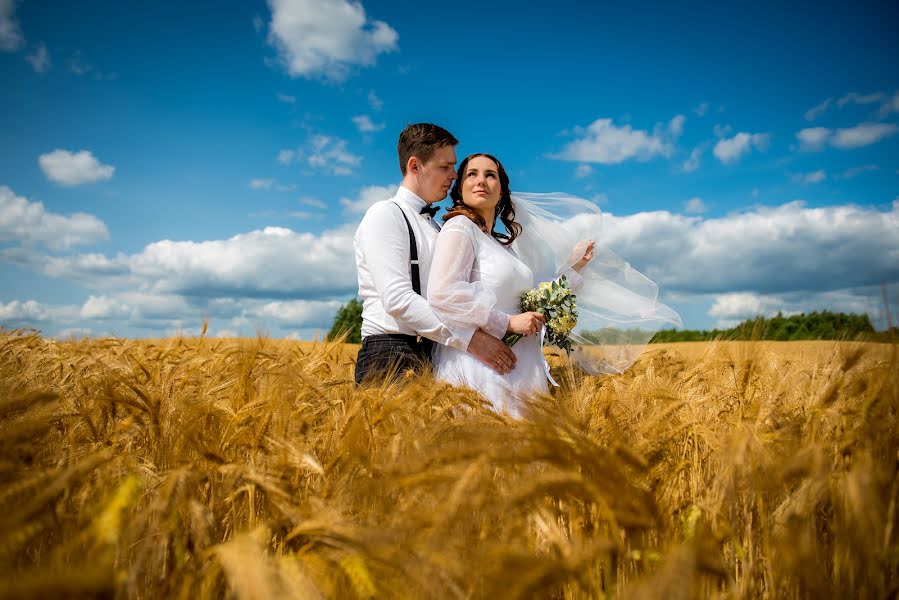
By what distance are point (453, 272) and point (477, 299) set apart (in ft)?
0.67

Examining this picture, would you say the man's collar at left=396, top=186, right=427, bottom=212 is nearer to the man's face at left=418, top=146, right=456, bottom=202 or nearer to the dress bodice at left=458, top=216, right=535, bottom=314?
the man's face at left=418, top=146, right=456, bottom=202

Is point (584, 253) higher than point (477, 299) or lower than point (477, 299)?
higher

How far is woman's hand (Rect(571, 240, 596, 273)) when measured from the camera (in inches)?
155

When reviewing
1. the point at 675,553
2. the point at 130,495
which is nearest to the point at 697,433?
the point at 675,553

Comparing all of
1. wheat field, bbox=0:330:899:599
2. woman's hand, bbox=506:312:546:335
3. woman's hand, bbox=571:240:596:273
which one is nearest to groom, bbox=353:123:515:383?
woman's hand, bbox=506:312:546:335

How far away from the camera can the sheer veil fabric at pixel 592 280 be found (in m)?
3.77

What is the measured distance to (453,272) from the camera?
3.14 m

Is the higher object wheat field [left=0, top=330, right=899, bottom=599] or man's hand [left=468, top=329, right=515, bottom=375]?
man's hand [left=468, top=329, right=515, bottom=375]

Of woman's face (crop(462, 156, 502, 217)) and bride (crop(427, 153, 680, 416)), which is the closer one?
bride (crop(427, 153, 680, 416))

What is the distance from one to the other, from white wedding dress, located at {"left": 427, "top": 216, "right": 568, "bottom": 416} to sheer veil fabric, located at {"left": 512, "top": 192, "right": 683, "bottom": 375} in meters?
0.52

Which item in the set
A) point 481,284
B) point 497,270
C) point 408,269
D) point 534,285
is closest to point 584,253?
point 534,285

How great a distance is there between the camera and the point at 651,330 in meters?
3.72

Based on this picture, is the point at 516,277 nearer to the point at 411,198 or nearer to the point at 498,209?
the point at 498,209

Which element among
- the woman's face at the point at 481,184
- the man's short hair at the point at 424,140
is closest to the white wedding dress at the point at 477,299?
the woman's face at the point at 481,184
